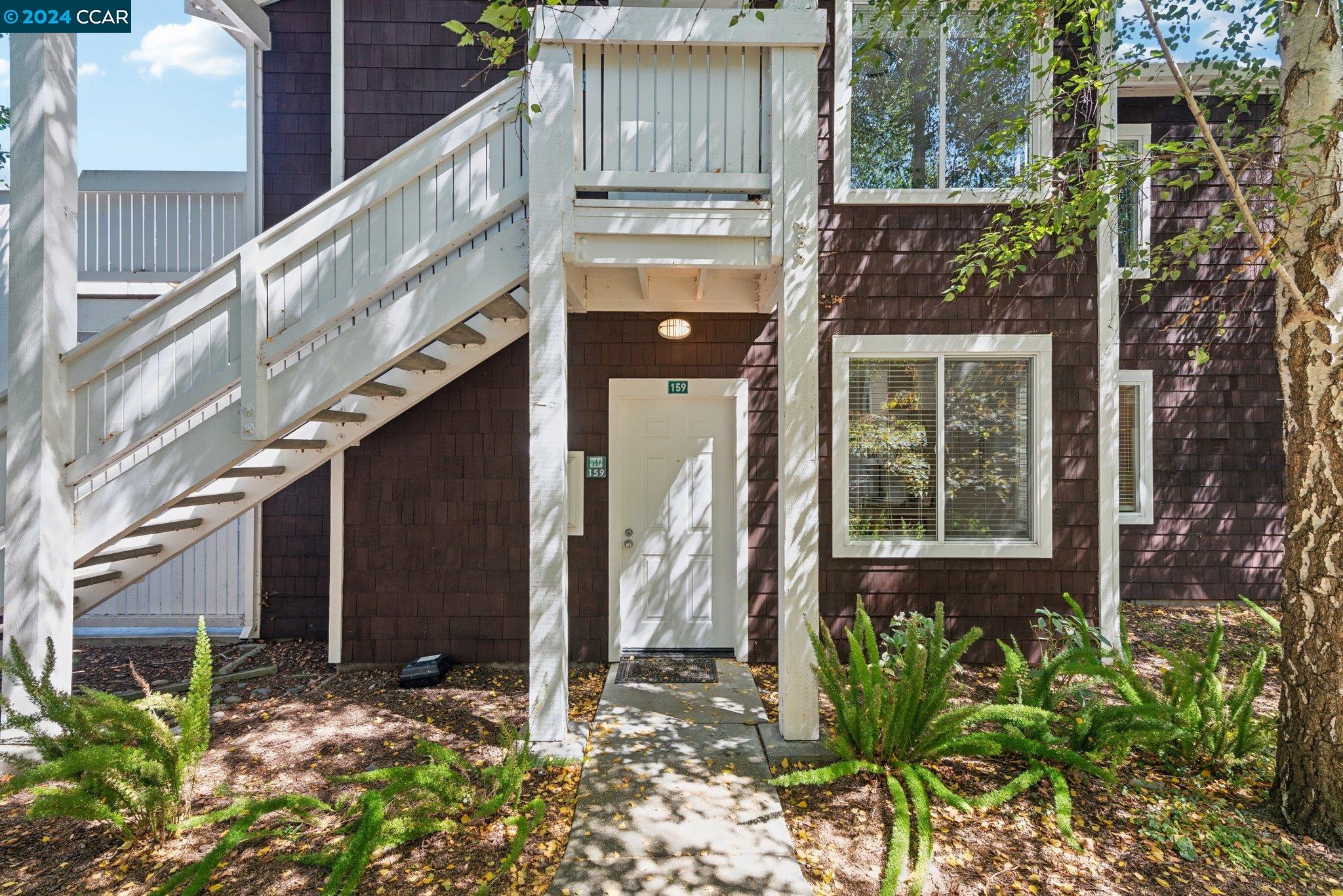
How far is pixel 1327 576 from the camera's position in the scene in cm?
291

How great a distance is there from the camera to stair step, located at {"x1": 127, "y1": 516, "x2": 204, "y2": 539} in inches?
161

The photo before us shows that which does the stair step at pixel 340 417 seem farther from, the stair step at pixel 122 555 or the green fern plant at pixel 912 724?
the green fern plant at pixel 912 724

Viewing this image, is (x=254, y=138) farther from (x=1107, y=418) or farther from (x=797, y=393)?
(x=1107, y=418)

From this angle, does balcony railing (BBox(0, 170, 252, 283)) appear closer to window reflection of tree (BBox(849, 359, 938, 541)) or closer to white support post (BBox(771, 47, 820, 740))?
white support post (BBox(771, 47, 820, 740))

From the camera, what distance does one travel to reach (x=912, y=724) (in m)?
3.21

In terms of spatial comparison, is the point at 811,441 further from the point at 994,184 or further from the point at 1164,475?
the point at 1164,475

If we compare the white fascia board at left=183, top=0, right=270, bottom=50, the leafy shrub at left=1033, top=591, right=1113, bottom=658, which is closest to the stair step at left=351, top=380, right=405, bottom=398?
the white fascia board at left=183, top=0, right=270, bottom=50

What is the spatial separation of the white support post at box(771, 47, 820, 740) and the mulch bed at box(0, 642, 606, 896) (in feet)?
4.25

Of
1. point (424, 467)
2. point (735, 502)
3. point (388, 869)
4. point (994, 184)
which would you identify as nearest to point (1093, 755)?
point (735, 502)

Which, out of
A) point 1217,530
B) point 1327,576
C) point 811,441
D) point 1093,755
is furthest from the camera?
point 1217,530

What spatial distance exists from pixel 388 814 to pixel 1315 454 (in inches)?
178

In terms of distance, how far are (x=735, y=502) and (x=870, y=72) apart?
136 inches

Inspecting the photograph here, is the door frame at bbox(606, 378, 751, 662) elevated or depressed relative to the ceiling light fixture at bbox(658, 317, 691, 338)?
depressed

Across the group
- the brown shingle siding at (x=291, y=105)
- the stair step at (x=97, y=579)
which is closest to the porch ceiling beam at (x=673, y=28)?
the brown shingle siding at (x=291, y=105)
